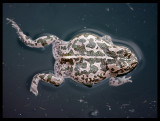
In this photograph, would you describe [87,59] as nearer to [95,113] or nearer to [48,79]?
[48,79]

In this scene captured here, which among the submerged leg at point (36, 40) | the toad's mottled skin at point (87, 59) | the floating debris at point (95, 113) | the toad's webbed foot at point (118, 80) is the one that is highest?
the submerged leg at point (36, 40)

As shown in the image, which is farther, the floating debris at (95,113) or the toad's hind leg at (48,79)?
the floating debris at (95,113)

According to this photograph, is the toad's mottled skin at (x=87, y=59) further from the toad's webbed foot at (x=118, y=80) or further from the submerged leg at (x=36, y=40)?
the toad's webbed foot at (x=118, y=80)

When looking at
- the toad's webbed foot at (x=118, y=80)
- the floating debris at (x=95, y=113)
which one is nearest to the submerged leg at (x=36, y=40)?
the toad's webbed foot at (x=118, y=80)

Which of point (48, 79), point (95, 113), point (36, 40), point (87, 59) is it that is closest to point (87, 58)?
point (87, 59)

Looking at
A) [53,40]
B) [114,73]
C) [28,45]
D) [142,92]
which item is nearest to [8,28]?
[28,45]

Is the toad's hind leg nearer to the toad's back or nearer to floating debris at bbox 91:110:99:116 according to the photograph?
the toad's back

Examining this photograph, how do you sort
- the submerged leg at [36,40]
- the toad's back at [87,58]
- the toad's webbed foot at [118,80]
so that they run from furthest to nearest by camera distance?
the toad's webbed foot at [118,80] < the submerged leg at [36,40] < the toad's back at [87,58]

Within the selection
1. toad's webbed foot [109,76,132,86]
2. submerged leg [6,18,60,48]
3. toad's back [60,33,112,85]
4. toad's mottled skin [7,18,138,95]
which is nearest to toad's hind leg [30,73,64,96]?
toad's mottled skin [7,18,138,95]
